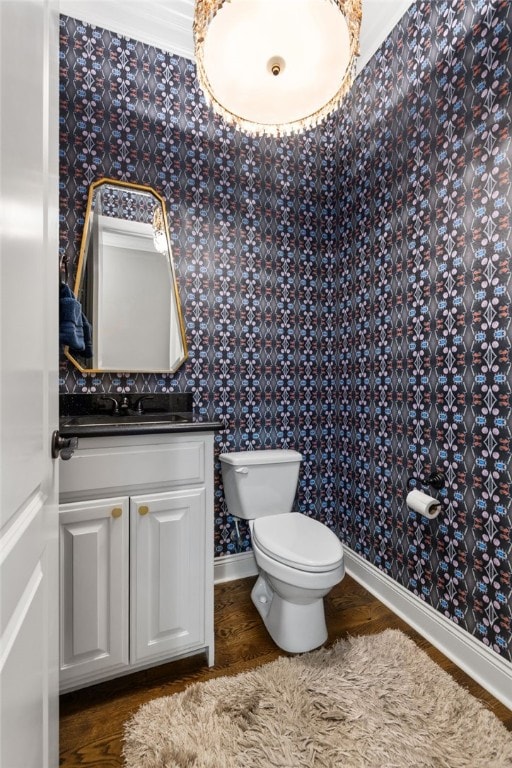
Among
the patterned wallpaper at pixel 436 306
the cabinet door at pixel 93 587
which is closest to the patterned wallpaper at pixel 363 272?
the patterned wallpaper at pixel 436 306

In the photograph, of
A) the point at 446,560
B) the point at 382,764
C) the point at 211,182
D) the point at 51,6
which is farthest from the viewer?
the point at 211,182

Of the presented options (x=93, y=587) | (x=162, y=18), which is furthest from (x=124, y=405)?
(x=162, y=18)

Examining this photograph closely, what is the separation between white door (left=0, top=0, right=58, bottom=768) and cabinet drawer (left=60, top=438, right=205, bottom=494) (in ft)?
1.06

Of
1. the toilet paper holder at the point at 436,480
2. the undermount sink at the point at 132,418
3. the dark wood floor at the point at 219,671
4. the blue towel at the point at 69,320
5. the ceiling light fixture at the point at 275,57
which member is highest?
the ceiling light fixture at the point at 275,57

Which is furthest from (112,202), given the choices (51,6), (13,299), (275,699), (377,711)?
(377,711)

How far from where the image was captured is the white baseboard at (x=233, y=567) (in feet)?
6.81

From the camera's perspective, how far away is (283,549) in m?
1.50

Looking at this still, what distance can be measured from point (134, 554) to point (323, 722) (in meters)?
0.83

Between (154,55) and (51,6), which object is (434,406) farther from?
(154,55)

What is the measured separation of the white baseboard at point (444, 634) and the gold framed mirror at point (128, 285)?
151 cm

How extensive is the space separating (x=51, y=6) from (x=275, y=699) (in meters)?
2.08

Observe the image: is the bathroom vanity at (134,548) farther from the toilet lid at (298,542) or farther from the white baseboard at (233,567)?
the white baseboard at (233,567)

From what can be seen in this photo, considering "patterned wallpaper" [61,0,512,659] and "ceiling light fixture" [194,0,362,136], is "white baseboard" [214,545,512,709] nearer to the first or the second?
"patterned wallpaper" [61,0,512,659]

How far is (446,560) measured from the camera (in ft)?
5.18
